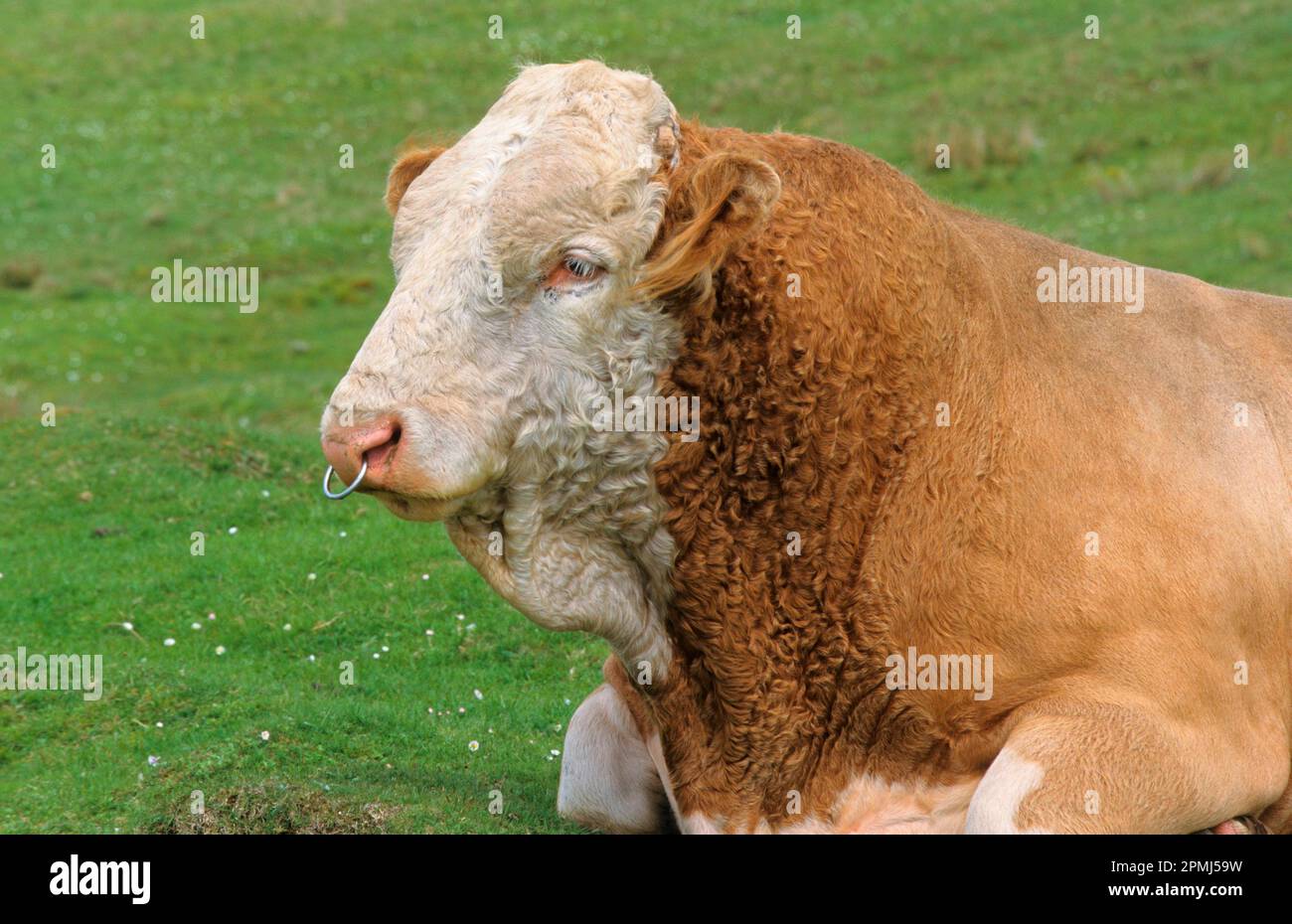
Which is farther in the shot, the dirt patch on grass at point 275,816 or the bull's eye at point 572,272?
the dirt patch on grass at point 275,816

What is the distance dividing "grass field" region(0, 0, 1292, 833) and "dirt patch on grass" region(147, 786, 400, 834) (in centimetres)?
2

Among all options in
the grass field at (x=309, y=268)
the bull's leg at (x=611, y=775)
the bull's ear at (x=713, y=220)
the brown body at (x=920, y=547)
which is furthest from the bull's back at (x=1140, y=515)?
the grass field at (x=309, y=268)

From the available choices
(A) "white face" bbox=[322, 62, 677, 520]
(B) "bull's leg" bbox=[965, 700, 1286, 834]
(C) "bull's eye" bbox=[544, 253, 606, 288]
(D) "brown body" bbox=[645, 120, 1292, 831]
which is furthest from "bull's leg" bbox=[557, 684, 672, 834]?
(C) "bull's eye" bbox=[544, 253, 606, 288]

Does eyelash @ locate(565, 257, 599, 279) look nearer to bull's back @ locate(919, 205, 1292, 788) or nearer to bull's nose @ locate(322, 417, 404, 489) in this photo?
bull's nose @ locate(322, 417, 404, 489)

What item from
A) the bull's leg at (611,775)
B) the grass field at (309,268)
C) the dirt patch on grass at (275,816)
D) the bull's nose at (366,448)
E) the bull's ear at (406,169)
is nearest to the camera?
the bull's nose at (366,448)

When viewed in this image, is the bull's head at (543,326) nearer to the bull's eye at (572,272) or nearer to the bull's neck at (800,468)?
the bull's eye at (572,272)

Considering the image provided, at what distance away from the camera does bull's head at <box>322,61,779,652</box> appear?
5477mm

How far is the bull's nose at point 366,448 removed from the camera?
532 centimetres

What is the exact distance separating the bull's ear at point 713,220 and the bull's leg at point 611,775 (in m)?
2.15

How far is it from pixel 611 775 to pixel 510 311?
2.32 metres

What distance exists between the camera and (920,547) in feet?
19.8

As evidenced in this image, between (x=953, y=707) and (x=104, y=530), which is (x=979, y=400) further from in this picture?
(x=104, y=530)

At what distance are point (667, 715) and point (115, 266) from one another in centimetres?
2204

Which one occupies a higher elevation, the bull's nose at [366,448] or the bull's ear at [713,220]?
the bull's ear at [713,220]
